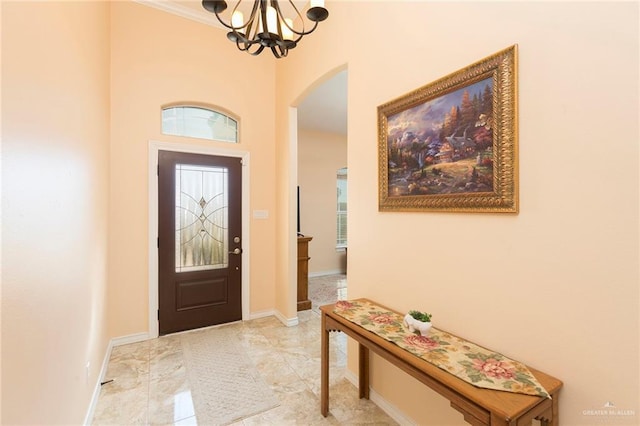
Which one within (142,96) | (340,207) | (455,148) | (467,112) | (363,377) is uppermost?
(142,96)

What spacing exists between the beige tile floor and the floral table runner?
0.79 metres

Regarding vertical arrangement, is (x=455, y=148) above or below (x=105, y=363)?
above

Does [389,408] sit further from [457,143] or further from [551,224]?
[457,143]

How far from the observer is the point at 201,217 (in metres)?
3.36

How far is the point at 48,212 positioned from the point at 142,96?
237 centimetres

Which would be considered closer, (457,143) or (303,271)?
(457,143)

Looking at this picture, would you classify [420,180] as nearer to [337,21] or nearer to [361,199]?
[361,199]

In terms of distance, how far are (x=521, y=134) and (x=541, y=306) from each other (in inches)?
30.4

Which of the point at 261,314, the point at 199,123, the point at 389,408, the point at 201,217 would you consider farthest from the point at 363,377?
the point at 199,123

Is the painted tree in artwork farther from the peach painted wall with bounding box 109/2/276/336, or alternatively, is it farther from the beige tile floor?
the peach painted wall with bounding box 109/2/276/336

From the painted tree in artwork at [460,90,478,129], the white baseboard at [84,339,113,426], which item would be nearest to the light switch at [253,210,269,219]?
the white baseboard at [84,339,113,426]

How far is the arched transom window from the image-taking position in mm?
3309

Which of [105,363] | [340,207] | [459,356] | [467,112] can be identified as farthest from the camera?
[340,207]

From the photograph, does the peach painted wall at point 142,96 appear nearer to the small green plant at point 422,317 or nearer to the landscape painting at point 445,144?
the landscape painting at point 445,144
